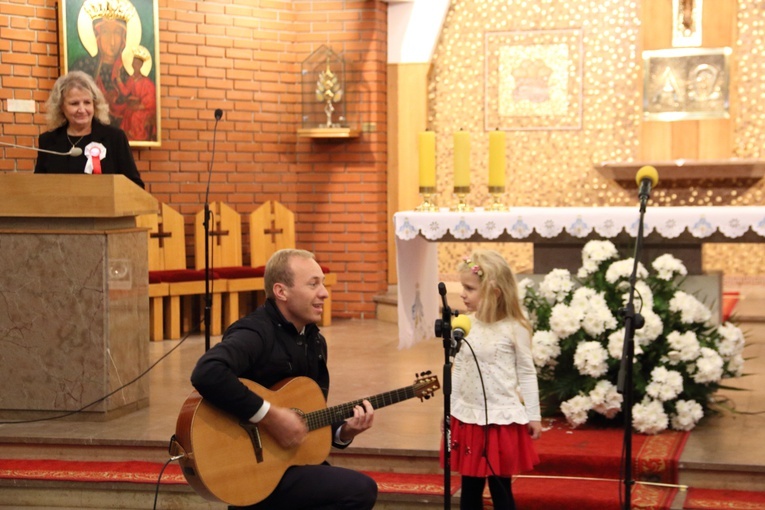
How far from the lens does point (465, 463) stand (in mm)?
4273

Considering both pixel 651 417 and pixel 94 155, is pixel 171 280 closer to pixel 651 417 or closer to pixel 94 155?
pixel 94 155

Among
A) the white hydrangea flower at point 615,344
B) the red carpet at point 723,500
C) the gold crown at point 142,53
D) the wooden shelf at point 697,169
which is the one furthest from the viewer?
the wooden shelf at point 697,169

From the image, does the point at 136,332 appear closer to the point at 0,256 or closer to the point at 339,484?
the point at 0,256

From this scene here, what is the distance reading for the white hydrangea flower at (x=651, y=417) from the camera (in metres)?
5.29

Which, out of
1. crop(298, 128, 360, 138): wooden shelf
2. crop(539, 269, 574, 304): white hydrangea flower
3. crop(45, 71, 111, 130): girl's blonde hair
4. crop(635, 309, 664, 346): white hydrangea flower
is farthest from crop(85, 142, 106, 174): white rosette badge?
crop(298, 128, 360, 138): wooden shelf

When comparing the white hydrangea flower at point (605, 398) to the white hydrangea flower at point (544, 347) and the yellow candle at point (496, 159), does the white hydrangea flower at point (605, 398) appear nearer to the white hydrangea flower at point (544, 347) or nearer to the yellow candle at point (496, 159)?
the white hydrangea flower at point (544, 347)

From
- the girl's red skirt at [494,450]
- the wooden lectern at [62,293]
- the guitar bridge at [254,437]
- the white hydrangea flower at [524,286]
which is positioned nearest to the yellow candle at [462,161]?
the white hydrangea flower at [524,286]

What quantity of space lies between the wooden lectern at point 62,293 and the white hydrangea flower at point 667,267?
2872 millimetres

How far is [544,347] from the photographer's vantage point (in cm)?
545

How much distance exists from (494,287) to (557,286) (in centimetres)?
135

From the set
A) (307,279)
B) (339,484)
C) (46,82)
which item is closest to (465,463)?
(339,484)

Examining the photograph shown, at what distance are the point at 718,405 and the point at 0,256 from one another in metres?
4.06

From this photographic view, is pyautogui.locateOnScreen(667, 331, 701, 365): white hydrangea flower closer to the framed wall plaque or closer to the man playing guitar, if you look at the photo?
the man playing guitar

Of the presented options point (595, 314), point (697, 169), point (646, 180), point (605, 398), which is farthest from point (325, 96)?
point (646, 180)
